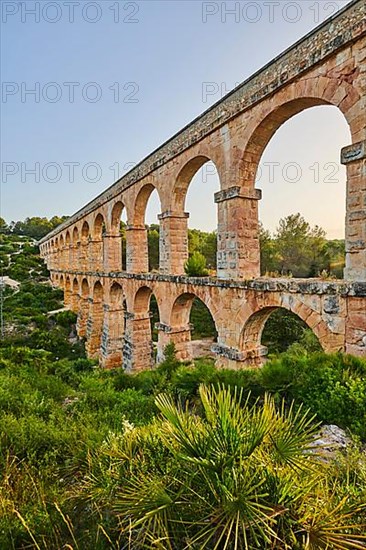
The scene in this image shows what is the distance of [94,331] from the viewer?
1723 centimetres

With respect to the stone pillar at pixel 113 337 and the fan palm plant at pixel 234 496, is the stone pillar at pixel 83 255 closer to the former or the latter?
the stone pillar at pixel 113 337

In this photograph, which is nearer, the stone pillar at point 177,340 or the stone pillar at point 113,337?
the stone pillar at point 177,340

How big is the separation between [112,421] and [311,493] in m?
3.06

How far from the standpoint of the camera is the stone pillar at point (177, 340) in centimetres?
955

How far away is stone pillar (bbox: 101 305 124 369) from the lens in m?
14.6

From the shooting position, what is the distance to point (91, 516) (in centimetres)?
230

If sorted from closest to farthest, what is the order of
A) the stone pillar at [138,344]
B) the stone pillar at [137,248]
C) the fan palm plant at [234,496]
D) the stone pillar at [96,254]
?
1. the fan palm plant at [234,496]
2. the stone pillar at [138,344]
3. the stone pillar at [137,248]
4. the stone pillar at [96,254]

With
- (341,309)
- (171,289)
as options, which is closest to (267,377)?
(341,309)

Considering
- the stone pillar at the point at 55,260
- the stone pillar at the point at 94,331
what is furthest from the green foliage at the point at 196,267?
the stone pillar at the point at 55,260

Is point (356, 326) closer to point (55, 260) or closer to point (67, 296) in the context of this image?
point (67, 296)

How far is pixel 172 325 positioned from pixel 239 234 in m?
3.74

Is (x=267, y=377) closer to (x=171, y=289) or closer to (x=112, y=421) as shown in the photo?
(x=112, y=421)

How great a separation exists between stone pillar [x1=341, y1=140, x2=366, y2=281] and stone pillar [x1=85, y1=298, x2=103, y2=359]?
14.2 metres

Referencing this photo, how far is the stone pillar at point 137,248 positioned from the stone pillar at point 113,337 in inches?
120
